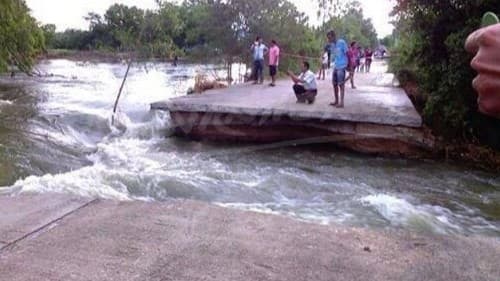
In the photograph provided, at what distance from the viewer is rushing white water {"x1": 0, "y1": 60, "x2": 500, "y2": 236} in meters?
6.39

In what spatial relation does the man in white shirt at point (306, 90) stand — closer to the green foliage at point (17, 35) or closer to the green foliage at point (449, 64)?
the green foliage at point (449, 64)

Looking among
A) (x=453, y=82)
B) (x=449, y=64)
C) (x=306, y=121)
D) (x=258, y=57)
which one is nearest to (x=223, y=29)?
(x=258, y=57)

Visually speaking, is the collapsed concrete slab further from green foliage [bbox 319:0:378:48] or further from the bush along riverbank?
green foliage [bbox 319:0:378:48]

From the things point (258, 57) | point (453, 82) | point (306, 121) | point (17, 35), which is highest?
point (17, 35)

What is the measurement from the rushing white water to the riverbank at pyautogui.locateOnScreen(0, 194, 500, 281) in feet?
8.78

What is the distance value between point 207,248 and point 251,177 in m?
5.01

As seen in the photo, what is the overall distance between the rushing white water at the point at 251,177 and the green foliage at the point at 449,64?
111 centimetres

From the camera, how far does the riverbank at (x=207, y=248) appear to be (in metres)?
2.65

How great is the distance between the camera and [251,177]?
793 centimetres

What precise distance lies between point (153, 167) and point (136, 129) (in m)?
3.55

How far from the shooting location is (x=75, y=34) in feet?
174

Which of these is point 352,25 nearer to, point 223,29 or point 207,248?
point 223,29

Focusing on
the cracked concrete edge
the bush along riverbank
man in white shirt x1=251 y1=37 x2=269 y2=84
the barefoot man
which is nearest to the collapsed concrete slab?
the bush along riverbank

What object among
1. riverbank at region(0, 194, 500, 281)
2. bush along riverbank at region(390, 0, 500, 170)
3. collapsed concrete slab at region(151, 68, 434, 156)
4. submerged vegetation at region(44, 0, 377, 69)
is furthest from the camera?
submerged vegetation at region(44, 0, 377, 69)
